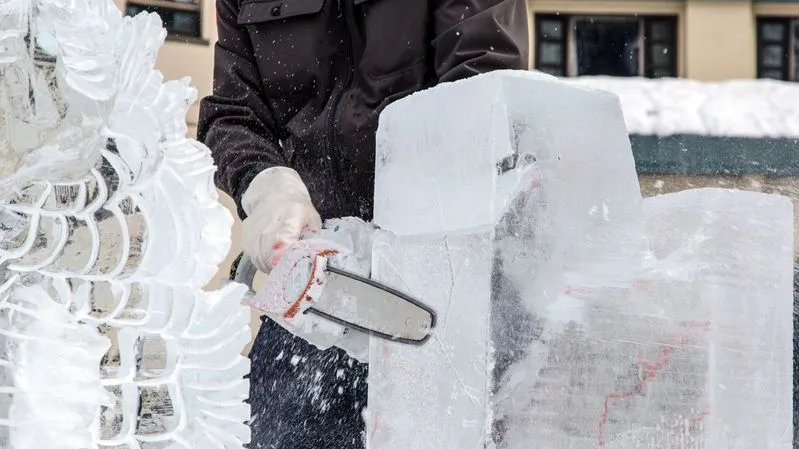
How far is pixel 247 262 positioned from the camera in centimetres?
130

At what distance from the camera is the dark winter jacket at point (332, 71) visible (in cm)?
133

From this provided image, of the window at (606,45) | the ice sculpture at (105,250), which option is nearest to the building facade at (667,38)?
the window at (606,45)

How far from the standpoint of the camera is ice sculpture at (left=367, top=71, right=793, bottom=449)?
86 cm

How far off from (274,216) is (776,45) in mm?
8151

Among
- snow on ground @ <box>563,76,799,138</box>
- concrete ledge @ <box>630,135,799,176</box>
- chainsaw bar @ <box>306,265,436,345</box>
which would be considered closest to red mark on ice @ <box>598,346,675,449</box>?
A: chainsaw bar @ <box>306,265,436,345</box>

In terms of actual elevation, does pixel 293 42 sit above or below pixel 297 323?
above

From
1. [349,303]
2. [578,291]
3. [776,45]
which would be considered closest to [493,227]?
[578,291]

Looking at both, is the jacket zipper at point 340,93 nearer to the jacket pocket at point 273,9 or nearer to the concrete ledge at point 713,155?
the jacket pocket at point 273,9

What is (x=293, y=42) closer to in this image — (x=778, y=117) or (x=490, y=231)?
(x=490, y=231)

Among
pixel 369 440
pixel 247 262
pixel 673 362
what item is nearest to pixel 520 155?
pixel 673 362

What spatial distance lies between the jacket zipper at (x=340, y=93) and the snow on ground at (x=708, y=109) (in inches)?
107

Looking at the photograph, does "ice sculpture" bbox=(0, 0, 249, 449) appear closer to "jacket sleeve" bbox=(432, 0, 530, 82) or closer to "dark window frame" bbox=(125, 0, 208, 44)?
"jacket sleeve" bbox=(432, 0, 530, 82)

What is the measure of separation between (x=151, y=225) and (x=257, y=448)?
29.2 inches

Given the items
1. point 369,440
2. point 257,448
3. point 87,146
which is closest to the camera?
point 87,146
